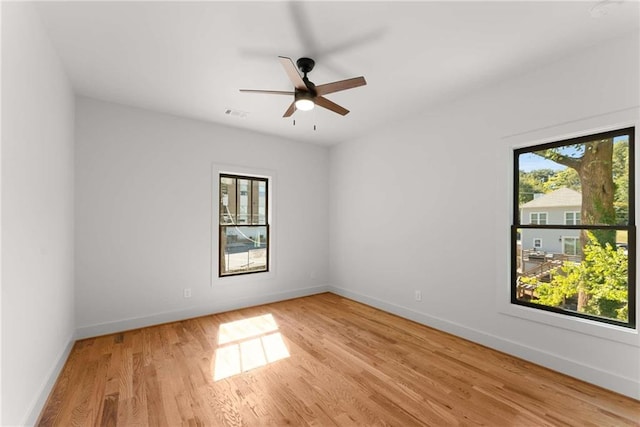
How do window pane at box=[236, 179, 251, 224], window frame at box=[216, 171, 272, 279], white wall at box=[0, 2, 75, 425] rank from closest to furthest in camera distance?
white wall at box=[0, 2, 75, 425] → window frame at box=[216, 171, 272, 279] → window pane at box=[236, 179, 251, 224]

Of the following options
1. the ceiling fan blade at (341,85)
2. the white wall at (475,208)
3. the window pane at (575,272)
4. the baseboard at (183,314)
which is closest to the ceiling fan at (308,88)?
the ceiling fan blade at (341,85)

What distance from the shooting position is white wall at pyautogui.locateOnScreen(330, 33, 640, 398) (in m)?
2.31

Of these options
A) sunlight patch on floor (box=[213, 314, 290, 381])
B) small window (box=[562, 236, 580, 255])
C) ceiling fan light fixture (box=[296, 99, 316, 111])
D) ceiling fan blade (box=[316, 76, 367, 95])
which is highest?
ceiling fan blade (box=[316, 76, 367, 95])

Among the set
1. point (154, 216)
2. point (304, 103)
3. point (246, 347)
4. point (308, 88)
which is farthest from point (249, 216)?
point (308, 88)

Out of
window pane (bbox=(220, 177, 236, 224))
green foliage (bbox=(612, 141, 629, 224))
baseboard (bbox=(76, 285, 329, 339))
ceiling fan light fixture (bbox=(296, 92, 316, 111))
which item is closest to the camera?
green foliage (bbox=(612, 141, 629, 224))

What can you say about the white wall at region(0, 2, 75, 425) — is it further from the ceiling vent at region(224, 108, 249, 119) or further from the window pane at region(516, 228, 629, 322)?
the window pane at region(516, 228, 629, 322)

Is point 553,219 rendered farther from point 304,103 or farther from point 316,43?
point 316,43

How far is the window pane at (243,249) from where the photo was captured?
4344mm

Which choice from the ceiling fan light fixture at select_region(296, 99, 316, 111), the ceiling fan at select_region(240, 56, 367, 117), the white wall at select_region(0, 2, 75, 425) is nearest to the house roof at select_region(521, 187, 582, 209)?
the ceiling fan at select_region(240, 56, 367, 117)

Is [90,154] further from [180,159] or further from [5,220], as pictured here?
[5,220]

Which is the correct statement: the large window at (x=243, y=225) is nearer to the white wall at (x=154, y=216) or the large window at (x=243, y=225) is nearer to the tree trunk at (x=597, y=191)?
the white wall at (x=154, y=216)

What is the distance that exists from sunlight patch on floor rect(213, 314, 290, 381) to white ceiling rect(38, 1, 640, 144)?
2841 millimetres

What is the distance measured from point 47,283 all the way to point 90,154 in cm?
173

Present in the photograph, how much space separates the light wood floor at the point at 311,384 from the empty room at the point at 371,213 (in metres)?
0.02
